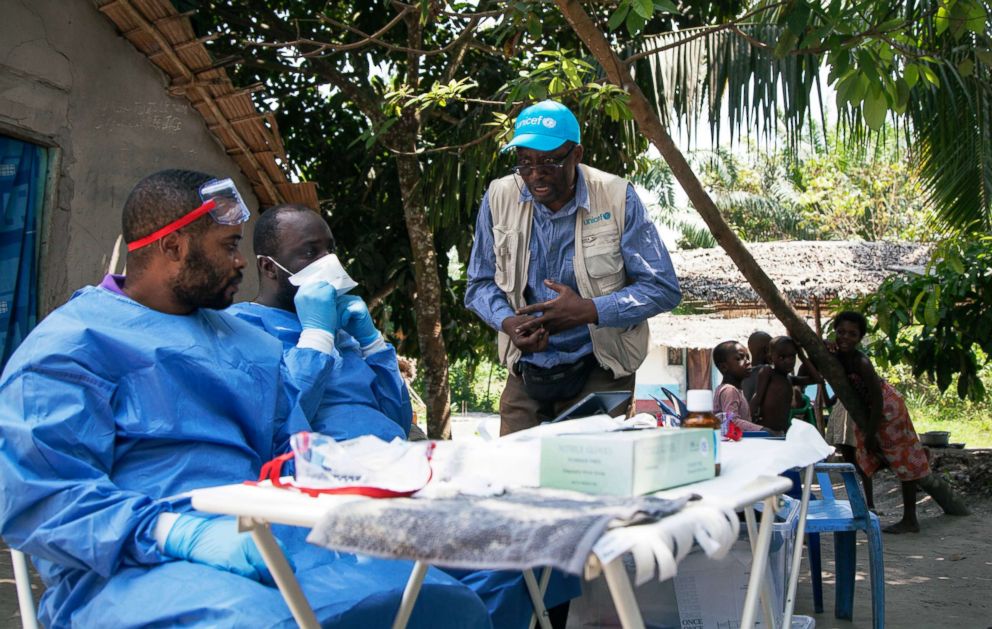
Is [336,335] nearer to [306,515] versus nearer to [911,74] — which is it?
[306,515]

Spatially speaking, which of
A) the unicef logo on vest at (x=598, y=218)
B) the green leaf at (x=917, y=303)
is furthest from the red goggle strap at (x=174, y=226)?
the green leaf at (x=917, y=303)

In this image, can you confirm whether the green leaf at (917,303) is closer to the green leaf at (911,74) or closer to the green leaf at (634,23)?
the green leaf at (911,74)

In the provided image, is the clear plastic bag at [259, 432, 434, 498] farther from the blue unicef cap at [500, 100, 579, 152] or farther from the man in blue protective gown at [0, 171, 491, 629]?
the blue unicef cap at [500, 100, 579, 152]

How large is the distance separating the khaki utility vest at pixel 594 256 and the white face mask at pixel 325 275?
71 cm

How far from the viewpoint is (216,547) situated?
2033mm

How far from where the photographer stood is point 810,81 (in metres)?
6.50

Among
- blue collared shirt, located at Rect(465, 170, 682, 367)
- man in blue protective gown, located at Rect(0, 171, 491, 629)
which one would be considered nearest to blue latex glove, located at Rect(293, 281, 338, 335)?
man in blue protective gown, located at Rect(0, 171, 491, 629)

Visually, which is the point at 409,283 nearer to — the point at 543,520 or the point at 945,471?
the point at 945,471

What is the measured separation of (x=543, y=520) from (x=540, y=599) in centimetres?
137

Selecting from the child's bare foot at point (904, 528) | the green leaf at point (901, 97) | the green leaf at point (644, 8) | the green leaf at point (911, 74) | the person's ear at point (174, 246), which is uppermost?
the green leaf at point (644, 8)

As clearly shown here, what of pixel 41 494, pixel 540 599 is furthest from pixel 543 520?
pixel 540 599

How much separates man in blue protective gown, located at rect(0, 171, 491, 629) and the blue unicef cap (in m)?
1.24

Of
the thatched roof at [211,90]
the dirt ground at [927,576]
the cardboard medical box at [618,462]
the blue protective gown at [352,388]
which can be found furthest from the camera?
the thatched roof at [211,90]

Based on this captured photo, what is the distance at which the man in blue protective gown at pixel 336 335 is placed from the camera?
3.26m
